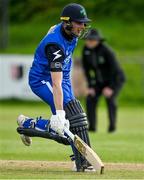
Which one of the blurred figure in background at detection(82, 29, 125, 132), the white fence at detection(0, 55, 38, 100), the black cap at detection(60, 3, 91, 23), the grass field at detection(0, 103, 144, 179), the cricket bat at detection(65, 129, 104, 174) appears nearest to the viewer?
the grass field at detection(0, 103, 144, 179)

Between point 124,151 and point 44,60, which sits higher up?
point 44,60

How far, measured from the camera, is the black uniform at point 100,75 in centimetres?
1986

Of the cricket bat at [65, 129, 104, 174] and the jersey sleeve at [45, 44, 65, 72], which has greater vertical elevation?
the jersey sleeve at [45, 44, 65, 72]

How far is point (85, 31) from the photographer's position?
11.4m

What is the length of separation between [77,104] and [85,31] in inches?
38.2

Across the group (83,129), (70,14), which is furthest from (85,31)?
(83,129)

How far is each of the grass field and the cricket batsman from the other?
19.4 inches

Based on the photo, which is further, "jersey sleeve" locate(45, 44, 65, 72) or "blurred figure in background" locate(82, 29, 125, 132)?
"blurred figure in background" locate(82, 29, 125, 132)

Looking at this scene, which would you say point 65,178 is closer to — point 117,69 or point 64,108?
point 64,108

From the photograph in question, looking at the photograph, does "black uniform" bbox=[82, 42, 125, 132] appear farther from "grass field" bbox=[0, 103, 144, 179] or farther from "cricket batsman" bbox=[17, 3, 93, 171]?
"cricket batsman" bbox=[17, 3, 93, 171]

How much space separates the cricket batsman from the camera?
10938mm

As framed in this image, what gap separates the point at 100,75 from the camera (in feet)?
65.6

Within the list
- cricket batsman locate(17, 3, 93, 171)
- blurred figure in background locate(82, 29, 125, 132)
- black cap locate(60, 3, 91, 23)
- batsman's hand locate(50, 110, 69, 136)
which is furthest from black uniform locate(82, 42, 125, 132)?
batsman's hand locate(50, 110, 69, 136)

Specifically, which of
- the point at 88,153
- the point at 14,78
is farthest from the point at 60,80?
the point at 14,78
